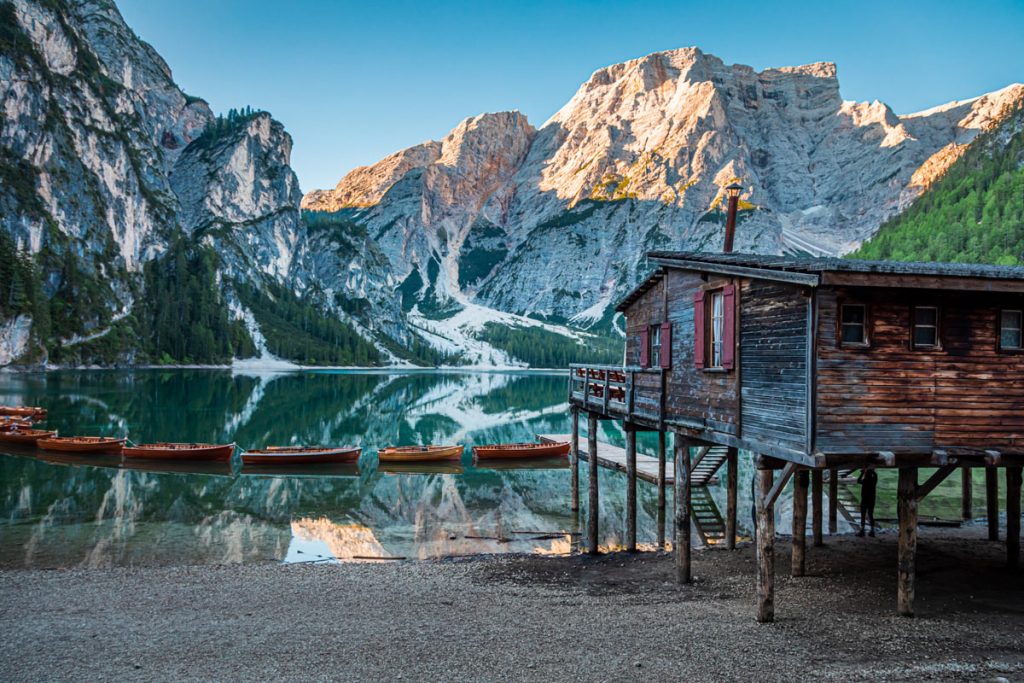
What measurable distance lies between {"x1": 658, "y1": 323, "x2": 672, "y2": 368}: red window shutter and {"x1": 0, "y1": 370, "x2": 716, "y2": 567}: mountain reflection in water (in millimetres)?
10459

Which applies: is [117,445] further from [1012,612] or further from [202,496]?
[1012,612]

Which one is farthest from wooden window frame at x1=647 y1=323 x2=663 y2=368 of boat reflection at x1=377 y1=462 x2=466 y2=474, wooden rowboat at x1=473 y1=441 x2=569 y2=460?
wooden rowboat at x1=473 y1=441 x2=569 y2=460

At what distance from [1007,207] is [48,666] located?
15755 centimetres

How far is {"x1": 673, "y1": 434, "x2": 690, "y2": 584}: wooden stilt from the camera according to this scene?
18250mm

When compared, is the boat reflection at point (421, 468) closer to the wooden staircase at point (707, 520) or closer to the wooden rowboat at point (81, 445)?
the wooden rowboat at point (81, 445)

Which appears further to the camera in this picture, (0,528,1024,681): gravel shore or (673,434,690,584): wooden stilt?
(673,434,690,584): wooden stilt

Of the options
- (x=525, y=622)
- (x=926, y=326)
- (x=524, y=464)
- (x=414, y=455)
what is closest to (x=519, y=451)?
(x=524, y=464)

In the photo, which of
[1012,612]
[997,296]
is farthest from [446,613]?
[997,296]

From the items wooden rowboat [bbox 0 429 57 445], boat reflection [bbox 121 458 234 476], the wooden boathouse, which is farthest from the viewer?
wooden rowboat [bbox 0 429 57 445]

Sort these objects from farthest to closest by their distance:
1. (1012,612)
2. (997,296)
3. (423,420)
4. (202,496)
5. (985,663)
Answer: (423,420) < (202,496) < (1012,612) < (997,296) < (985,663)

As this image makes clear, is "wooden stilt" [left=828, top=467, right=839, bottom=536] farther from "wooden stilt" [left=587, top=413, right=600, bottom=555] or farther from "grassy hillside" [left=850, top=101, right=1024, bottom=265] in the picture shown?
"grassy hillside" [left=850, top=101, right=1024, bottom=265]

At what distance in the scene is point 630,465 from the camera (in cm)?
2423

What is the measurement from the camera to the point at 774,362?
48.4 ft

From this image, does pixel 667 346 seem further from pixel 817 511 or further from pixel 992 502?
pixel 992 502
